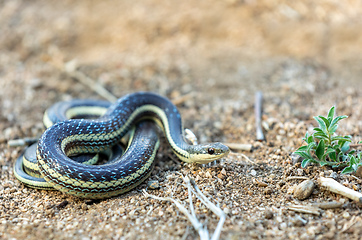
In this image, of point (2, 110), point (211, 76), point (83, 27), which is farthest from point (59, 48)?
point (211, 76)

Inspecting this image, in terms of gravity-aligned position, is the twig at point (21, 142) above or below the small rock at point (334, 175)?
Result: below

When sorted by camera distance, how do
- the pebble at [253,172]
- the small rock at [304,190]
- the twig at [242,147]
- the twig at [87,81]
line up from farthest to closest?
the twig at [87,81], the twig at [242,147], the pebble at [253,172], the small rock at [304,190]

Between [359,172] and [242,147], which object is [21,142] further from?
[359,172]

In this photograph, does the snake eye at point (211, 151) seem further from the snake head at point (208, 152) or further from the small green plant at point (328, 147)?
the small green plant at point (328, 147)

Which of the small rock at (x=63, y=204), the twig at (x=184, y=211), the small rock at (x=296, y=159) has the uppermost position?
the small rock at (x=296, y=159)

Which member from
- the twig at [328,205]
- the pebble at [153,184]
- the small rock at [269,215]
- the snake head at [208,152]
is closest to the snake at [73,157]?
the pebble at [153,184]

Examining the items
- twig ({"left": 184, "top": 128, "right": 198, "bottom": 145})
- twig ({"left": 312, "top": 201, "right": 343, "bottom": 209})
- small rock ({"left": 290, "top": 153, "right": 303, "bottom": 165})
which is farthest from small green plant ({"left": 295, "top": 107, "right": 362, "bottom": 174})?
twig ({"left": 184, "top": 128, "right": 198, "bottom": 145})

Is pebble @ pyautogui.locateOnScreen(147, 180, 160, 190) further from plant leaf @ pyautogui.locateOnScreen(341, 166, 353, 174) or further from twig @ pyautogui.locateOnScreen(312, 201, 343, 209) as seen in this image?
plant leaf @ pyautogui.locateOnScreen(341, 166, 353, 174)
